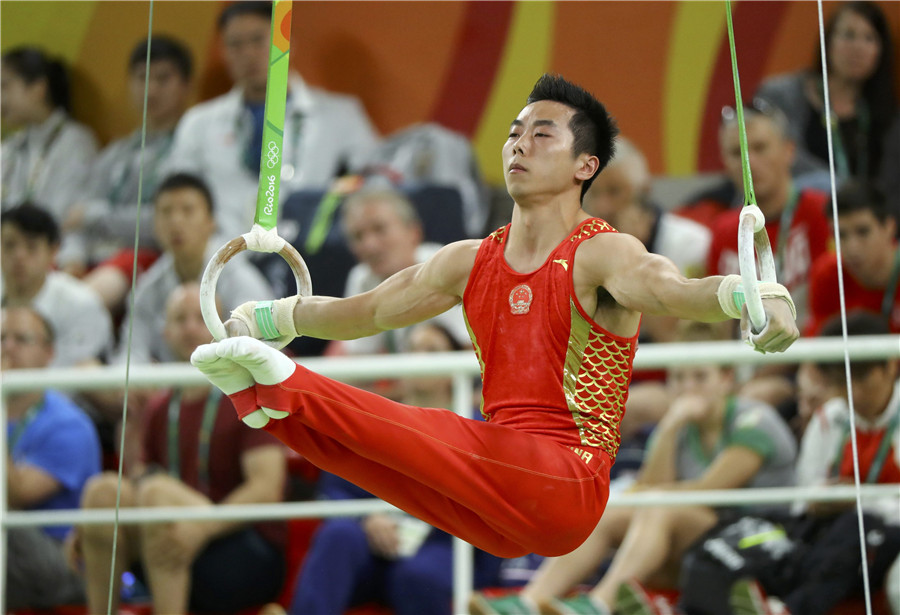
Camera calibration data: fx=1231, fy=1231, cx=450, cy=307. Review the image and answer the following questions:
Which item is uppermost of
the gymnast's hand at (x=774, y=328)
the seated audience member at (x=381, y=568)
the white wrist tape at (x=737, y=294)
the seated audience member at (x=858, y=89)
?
the seated audience member at (x=858, y=89)

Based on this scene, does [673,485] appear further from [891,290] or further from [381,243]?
[381,243]

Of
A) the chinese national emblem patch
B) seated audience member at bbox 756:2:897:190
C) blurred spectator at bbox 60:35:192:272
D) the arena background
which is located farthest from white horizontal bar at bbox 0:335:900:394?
the arena background

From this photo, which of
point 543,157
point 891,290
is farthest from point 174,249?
point 891,290

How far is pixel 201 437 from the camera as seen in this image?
3562mm

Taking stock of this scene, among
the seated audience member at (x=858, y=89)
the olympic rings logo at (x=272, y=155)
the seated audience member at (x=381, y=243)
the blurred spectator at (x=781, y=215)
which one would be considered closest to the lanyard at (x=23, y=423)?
the seated audience member at (x=381, y=243)

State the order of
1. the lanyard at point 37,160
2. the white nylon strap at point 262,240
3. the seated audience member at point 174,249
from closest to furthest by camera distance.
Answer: the white nylon strap at point 262,240, the seated audience member at point 174,249, the lanyard at point 37,160

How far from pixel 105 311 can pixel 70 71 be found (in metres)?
2.02

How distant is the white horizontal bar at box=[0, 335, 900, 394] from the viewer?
307cm

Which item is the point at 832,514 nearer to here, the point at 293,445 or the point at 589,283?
the point at 589,283

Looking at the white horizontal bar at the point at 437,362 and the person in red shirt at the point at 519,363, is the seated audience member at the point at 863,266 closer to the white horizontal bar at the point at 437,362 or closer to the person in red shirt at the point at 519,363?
the white horizontal bar at the point at 437,362

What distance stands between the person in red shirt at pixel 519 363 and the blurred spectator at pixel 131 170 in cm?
273

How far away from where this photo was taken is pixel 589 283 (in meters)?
2.32

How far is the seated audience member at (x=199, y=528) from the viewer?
337 centimetres

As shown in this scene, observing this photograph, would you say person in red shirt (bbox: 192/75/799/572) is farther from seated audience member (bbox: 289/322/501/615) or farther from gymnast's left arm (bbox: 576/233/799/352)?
seated audience member (bbox: 289/322/501/615)
